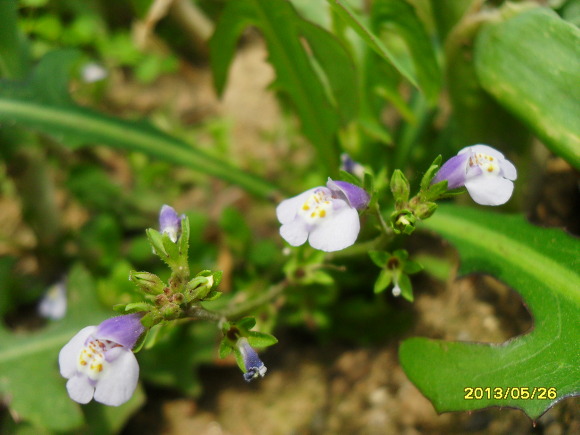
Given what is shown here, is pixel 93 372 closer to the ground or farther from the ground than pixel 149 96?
farther from the ground

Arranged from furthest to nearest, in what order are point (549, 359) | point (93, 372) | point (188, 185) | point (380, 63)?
point (188, 185) → point (380, 63) → point (549, 359) → point (93, 372)

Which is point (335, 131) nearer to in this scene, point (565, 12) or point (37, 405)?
point (565, 12)

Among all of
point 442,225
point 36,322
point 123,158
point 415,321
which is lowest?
point 36,322

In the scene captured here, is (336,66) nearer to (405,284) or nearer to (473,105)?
(473,105)

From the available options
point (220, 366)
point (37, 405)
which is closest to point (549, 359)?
point (220, 366)

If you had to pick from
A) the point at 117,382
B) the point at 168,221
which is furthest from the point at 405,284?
the point at 117,382

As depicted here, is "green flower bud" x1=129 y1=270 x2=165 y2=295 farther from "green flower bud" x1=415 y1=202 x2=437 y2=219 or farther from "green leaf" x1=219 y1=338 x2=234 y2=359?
"green flower bud" x1=415 y1=202 x2=437 y2=219

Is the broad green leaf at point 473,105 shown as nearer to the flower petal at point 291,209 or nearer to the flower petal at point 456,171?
the flower petal at point 456,171
